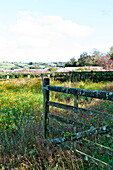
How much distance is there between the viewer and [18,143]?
4.65 metres

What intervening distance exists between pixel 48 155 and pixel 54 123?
1.94 meters

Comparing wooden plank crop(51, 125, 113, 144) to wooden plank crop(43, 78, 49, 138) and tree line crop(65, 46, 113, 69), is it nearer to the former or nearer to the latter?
wooden plank crop(43, 78, 49, 138)

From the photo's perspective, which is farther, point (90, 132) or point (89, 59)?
point (89, 59)

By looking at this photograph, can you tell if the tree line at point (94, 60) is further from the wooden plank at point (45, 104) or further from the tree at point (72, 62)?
the wooden plank at point (45, 104)

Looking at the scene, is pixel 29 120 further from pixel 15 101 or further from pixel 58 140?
pixel 15 101

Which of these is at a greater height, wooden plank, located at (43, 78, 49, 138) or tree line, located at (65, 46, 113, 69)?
tree line, located at (65, 46, 113, 69)

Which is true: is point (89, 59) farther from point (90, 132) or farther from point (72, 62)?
point (90, 132)

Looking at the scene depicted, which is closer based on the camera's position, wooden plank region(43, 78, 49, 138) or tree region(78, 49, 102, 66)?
wooden plank region(43, 78, 49, 138)

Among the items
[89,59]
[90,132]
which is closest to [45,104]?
[90,132]

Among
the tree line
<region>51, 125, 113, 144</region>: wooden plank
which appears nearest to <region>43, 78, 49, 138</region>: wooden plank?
<region>51, 125, 113, 144</region>: wooden plank

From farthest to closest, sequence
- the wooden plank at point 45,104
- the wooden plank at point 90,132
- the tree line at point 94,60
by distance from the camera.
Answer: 1. the tree line at point 94,60
2. the wooden plank at point 45,104
3. the wooden plank at point 90,132

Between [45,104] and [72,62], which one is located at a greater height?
[72,62]

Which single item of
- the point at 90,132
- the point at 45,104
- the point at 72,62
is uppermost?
the point at 72,62

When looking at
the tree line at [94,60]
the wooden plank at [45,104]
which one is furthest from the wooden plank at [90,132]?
the tree line at [94,60]
